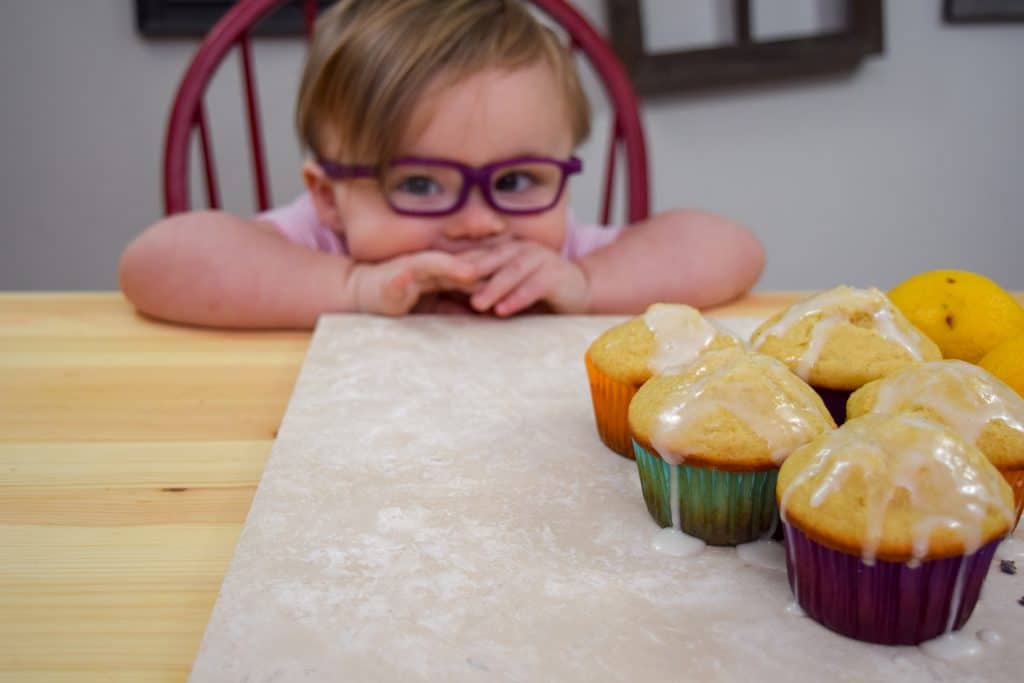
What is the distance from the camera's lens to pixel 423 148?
4.20 feet

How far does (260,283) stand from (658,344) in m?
0.57

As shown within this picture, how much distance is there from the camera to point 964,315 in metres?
0.94

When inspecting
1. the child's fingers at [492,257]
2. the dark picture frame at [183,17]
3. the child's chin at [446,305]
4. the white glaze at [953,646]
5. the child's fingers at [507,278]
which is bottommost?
the white glaze at [953,646]

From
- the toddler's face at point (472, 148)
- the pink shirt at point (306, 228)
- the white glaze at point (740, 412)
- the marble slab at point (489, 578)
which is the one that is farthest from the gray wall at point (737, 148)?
the white glaze at point (740, 412)

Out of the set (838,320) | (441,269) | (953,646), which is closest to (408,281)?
(441,269)

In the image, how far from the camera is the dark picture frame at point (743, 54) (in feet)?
7.97

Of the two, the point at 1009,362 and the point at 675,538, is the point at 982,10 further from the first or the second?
the point at 675,538

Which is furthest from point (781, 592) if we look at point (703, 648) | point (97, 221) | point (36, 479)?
point (97, 221)

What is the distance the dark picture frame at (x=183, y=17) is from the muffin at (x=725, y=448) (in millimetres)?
1926

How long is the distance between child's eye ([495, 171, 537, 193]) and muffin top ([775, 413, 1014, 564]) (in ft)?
2.60

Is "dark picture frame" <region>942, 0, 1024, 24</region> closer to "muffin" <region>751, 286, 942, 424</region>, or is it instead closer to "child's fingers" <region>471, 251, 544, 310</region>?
"child's fingers" <region>471, 251, 544, 310</region>

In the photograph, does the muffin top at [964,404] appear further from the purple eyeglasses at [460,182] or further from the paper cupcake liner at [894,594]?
the purple eyeglasses at [460,182]

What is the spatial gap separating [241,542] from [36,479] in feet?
0.78

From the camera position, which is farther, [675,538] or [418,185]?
[418,185]
